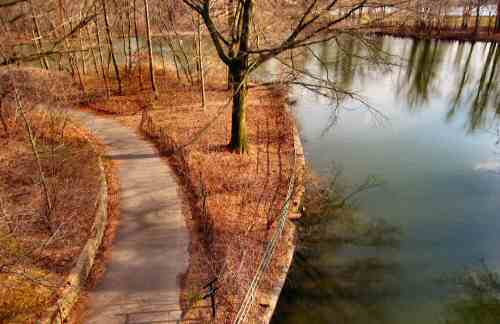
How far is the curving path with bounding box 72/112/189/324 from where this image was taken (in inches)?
266

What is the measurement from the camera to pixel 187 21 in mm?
22078

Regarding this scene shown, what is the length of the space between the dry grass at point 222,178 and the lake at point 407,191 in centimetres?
141

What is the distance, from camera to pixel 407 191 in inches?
521

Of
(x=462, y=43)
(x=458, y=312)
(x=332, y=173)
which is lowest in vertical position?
(x=458, y=312)

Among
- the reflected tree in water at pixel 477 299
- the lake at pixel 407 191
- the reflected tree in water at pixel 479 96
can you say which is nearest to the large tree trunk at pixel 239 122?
the lake at pixel 407 191

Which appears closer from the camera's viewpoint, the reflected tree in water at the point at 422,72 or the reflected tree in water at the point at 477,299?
the reflected tree in water at the point at 477,299

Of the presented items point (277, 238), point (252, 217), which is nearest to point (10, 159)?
point (252, 217)

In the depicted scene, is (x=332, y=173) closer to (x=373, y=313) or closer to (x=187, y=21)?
(x=373, y=313)

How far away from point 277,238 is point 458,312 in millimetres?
4526

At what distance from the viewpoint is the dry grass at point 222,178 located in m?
7.73

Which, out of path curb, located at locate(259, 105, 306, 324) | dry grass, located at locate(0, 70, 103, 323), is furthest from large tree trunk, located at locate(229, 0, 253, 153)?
dry grass, located at locate(0, 70, 103, 323)

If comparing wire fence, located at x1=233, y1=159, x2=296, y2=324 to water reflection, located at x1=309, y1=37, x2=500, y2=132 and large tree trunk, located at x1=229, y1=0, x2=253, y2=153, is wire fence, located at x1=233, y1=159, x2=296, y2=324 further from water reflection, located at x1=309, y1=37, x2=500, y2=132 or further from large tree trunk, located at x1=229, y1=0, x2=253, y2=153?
water reflection, located at x1=309, y1=37, x2=500, y2=132

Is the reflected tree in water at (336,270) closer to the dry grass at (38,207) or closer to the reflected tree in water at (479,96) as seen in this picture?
the dry grass at (38,207)

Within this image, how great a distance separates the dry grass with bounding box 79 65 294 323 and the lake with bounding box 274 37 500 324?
1.41 metres
